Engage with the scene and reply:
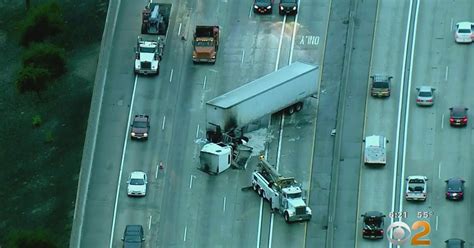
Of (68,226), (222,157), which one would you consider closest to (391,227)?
(222,157)

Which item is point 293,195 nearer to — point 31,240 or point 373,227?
point 373,227

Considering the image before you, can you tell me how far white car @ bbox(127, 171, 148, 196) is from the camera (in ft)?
636

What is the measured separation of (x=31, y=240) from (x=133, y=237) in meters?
8.94

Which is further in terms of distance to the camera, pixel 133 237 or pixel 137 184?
pixel 137 184

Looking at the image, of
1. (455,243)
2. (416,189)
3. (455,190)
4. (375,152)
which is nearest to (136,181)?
(375,152)

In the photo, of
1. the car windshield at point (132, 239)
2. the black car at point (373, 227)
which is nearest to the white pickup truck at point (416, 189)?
the black car at point (373, 227)

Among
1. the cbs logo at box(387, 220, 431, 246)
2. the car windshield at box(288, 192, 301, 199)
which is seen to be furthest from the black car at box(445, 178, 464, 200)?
the car windshield at box(288, 192, 301, 199)

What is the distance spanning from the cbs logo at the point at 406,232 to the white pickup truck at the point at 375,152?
28.3 feet

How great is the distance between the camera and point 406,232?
188500 mm

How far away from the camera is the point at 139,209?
193 metres

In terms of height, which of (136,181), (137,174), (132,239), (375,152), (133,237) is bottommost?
(132,239)

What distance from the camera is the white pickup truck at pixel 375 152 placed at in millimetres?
195750

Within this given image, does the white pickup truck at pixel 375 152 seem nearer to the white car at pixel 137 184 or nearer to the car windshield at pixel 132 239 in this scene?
the white car at pixel 137 184

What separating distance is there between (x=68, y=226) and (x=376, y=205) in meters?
28.1
